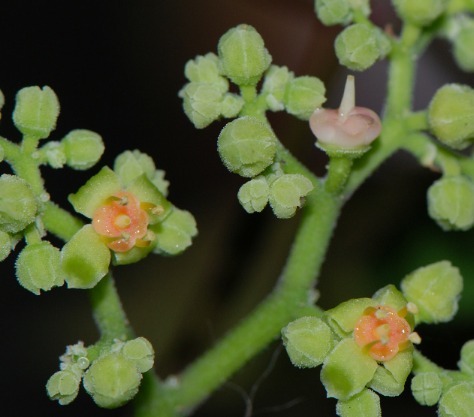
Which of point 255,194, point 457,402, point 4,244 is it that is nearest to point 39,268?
point 4,244

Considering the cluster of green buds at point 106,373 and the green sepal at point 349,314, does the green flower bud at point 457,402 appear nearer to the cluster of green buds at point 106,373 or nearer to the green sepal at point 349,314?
the green sepal at point 349,314

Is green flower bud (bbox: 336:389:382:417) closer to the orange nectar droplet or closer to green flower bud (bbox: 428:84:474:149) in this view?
the orange nectar droplet

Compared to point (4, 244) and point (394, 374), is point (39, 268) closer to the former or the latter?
point (4, 244)

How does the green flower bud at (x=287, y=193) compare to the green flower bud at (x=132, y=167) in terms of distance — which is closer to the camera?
the green flower bud at (x=287, y=193)

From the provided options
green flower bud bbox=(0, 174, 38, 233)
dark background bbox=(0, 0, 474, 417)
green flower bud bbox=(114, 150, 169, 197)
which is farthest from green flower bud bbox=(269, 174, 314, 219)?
dark background bbox=(0, 0, 474, 417)

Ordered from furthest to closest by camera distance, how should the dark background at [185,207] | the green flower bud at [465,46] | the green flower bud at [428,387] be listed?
1. the dark background at [185,207]
2. the green flower bud at [465,46]
3. the green flower bud at [428,387]

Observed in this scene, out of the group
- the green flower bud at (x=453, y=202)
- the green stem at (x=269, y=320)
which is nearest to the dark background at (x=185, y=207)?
the green stem at (x=269, y=320)
